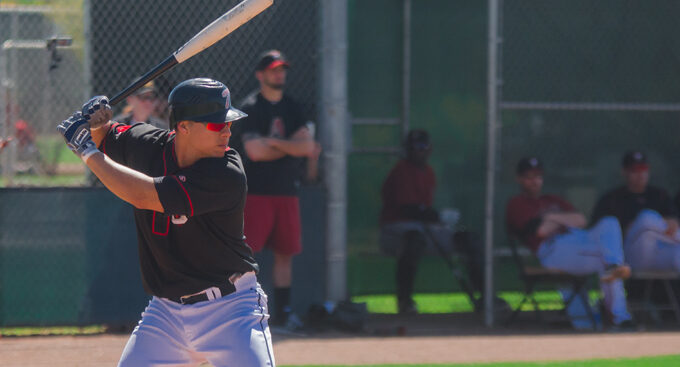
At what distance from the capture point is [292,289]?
6.70 m

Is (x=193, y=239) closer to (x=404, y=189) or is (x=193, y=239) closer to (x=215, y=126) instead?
(x=215, y=126)

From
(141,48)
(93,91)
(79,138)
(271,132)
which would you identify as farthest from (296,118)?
(79,138)

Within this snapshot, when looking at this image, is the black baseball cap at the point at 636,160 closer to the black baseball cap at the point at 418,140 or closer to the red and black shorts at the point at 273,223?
the black baseball cap at the point at 418,140

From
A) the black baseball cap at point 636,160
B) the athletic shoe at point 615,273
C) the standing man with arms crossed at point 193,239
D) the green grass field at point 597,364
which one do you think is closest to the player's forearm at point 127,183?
the standing man with arms crossed at point 193,239

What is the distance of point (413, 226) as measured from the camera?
7062mm

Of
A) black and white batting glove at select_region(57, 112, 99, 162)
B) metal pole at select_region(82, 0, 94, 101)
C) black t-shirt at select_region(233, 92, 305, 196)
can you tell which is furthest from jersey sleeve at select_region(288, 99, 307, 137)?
black and white batting glove at select_region(57, 112, 99, 162)

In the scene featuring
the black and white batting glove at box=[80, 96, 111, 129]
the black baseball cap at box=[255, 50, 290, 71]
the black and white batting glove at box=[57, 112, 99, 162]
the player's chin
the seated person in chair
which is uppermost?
the black baseball cap at box=[255, 50, 290, 71]

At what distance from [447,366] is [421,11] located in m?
3.63

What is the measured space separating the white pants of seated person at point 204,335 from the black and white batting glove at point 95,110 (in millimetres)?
783

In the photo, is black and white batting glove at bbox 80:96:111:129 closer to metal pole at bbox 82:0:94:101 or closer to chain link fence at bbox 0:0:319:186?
chain link fence at bbox 0:0:319:186

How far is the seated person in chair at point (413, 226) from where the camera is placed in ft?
23.1

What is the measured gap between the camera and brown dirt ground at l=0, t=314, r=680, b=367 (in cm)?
564

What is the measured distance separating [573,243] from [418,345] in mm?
1607

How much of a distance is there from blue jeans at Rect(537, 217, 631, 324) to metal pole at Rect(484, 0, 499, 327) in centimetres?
49
